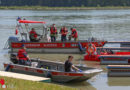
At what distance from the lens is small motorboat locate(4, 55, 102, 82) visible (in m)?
15.8

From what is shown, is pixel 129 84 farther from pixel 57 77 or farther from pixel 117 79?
pixel 57 77

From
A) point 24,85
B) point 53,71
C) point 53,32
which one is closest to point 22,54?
point 53,71

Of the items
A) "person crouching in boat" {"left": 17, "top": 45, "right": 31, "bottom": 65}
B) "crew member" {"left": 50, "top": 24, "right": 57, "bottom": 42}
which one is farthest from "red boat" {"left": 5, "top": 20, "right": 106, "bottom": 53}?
"person crouching in boat" {"left": 17, "top": 45, "right": 31, "bottom": 65}

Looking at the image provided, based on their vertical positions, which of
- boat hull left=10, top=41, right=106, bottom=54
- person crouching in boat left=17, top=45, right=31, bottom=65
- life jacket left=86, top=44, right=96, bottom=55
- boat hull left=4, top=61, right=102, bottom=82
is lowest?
boat hull left=10, top=41, right=106, bottom=54

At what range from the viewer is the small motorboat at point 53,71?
51.9 ft

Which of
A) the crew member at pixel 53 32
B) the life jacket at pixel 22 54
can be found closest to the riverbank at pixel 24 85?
the life jacket at pixel 22 54

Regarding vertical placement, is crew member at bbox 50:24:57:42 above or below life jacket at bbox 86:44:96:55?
above

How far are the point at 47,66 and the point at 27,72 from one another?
4.66ft

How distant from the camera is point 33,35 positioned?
1009 inches

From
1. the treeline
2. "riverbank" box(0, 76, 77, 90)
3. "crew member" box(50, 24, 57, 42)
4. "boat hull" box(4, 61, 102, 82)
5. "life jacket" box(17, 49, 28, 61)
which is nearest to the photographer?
"riverbank" box(0, 76, 77, 90)

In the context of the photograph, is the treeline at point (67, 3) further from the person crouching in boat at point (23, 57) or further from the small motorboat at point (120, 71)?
the person crouching in boat at point (23, 57)

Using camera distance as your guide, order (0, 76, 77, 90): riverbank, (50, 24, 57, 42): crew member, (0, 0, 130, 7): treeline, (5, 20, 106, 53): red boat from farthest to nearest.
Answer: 1. (0, 0, 130, 7): treeline
2. (50, 24, 57, 42): crew member
3. (5, 20, 106, 53): red boat
4. (0, 76, 77, 90): riverbank

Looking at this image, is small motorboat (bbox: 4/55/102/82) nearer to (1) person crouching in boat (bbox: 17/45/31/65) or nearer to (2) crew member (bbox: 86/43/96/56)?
(1) person crouching in boat (bbox: 17/45/31/65)

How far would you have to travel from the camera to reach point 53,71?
16.4m
